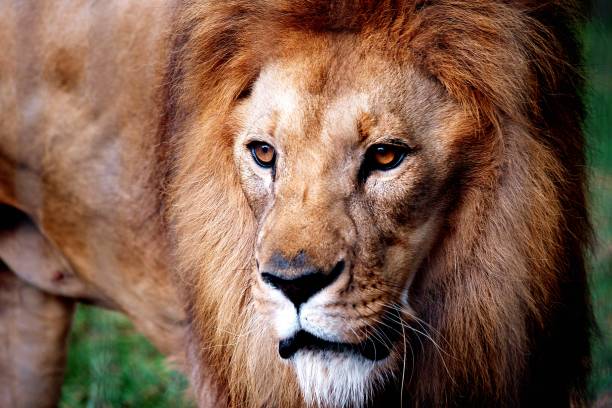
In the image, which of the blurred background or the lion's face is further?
the blurred background

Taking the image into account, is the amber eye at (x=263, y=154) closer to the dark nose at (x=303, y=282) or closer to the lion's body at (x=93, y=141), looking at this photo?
the dark nose at (x=303, y=282)

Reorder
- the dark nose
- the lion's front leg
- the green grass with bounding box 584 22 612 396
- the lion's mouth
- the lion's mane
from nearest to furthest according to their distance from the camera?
the dark nose < the lion's mouth < the lion's mane < the lion's front leg < the green grass with bounding box 584 22 612 396

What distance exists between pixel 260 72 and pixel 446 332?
3.12 feet

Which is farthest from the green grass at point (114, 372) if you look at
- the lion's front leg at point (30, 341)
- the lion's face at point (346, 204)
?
the lion's face at point (346, 204)

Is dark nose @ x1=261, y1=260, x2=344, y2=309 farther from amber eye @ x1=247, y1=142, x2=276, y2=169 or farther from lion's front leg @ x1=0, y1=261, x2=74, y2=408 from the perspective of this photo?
lion's front leg @ x1=0, y1=261, x2=74, y2=408

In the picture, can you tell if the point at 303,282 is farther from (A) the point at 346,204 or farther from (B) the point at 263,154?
(B) the point at 263,154

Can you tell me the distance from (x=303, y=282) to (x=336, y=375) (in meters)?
0.34

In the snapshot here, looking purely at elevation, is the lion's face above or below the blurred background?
above

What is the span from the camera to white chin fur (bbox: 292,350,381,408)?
2754mm

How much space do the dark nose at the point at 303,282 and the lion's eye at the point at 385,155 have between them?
0.31 metres

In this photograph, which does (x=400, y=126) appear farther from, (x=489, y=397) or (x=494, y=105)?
(x=489, y=397)

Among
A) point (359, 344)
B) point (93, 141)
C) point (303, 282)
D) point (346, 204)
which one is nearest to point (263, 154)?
point (346, 204)

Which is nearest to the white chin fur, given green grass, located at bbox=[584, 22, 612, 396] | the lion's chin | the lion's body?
the lion's chin

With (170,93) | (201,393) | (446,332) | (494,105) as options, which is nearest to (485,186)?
(494,105)
